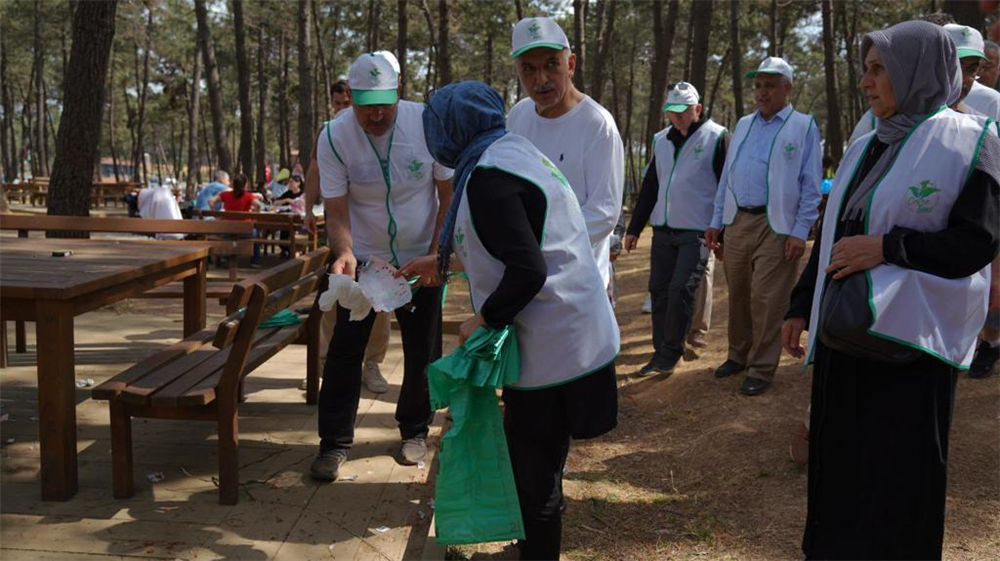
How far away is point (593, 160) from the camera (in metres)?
3.66

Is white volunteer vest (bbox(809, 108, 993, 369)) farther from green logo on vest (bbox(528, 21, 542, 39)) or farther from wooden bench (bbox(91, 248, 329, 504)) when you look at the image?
wooden bench (bbox(91, 248, 329, 504))

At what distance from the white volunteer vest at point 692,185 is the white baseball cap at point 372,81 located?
2902 mm

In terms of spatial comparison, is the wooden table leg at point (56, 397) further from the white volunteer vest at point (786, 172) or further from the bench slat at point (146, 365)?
the white volunteer vest at point (786, 172)

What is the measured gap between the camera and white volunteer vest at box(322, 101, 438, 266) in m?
4.05

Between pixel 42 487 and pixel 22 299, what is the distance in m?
0.80

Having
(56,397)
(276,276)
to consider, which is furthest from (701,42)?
(56,397)

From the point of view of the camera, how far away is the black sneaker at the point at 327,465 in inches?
156

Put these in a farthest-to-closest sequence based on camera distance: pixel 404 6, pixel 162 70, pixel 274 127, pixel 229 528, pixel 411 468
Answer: pixel 274 127 < pixel 162 70 < pixel 404 6 < pixel 411 468 < pixel 229 528

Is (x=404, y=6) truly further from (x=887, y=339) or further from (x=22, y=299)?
(x=887, y=339)

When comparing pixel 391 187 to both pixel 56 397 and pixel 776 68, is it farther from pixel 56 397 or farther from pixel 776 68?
pixel 776 68

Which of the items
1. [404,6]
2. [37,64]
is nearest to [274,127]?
[37,64]

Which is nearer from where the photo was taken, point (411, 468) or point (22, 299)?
point (22, 299)

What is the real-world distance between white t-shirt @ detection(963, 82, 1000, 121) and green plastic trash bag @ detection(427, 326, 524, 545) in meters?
3.59

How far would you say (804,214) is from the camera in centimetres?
527
